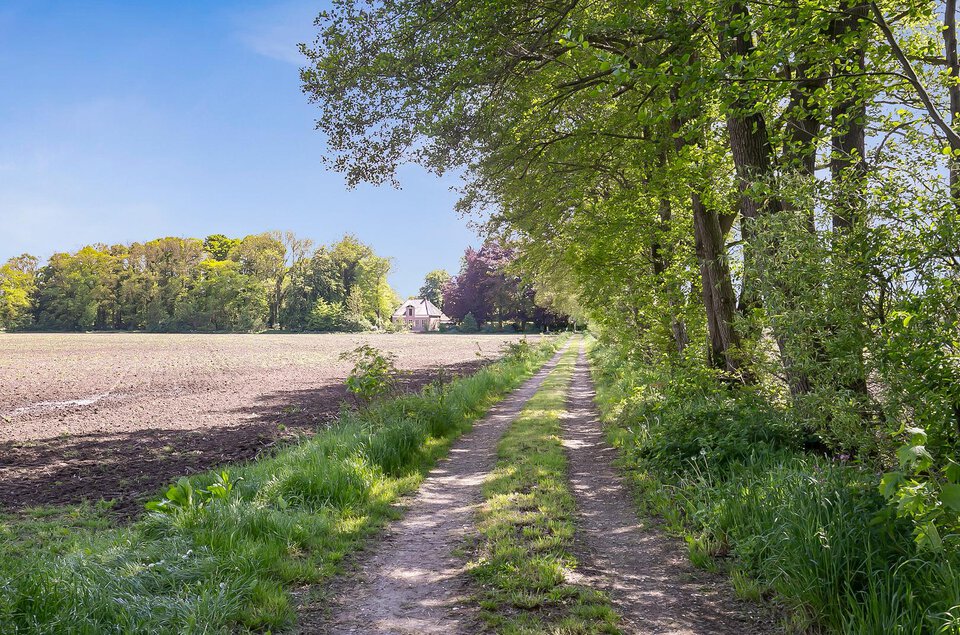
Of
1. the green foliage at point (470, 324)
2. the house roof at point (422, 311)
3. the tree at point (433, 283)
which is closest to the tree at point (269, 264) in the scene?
the green foliage at point (470, 324)

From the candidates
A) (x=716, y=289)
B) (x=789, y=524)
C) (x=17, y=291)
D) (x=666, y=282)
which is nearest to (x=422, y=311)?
(x=17, y=291)

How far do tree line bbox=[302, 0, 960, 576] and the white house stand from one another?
3768 inches

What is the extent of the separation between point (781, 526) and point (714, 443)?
249cm

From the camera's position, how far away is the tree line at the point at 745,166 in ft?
12.5

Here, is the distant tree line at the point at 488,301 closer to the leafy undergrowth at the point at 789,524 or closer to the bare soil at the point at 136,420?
the bare soil at the point at 136,420

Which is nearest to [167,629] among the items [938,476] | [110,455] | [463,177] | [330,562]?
[330,562]

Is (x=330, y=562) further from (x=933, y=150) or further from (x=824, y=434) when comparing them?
(x=933, y=150)

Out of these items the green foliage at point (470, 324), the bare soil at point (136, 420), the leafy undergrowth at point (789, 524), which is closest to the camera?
the leafy undergrowth at point (789, 524)

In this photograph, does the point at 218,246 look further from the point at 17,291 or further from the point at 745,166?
the point at 745,166

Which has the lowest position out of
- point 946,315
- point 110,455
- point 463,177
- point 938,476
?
point 110,455

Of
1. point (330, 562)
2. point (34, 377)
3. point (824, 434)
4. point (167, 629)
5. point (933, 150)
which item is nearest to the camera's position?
point (167, 629)

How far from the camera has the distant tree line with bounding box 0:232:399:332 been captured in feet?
250

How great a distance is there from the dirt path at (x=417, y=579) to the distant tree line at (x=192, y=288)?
74.0 metres

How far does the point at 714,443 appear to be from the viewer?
621 cm
